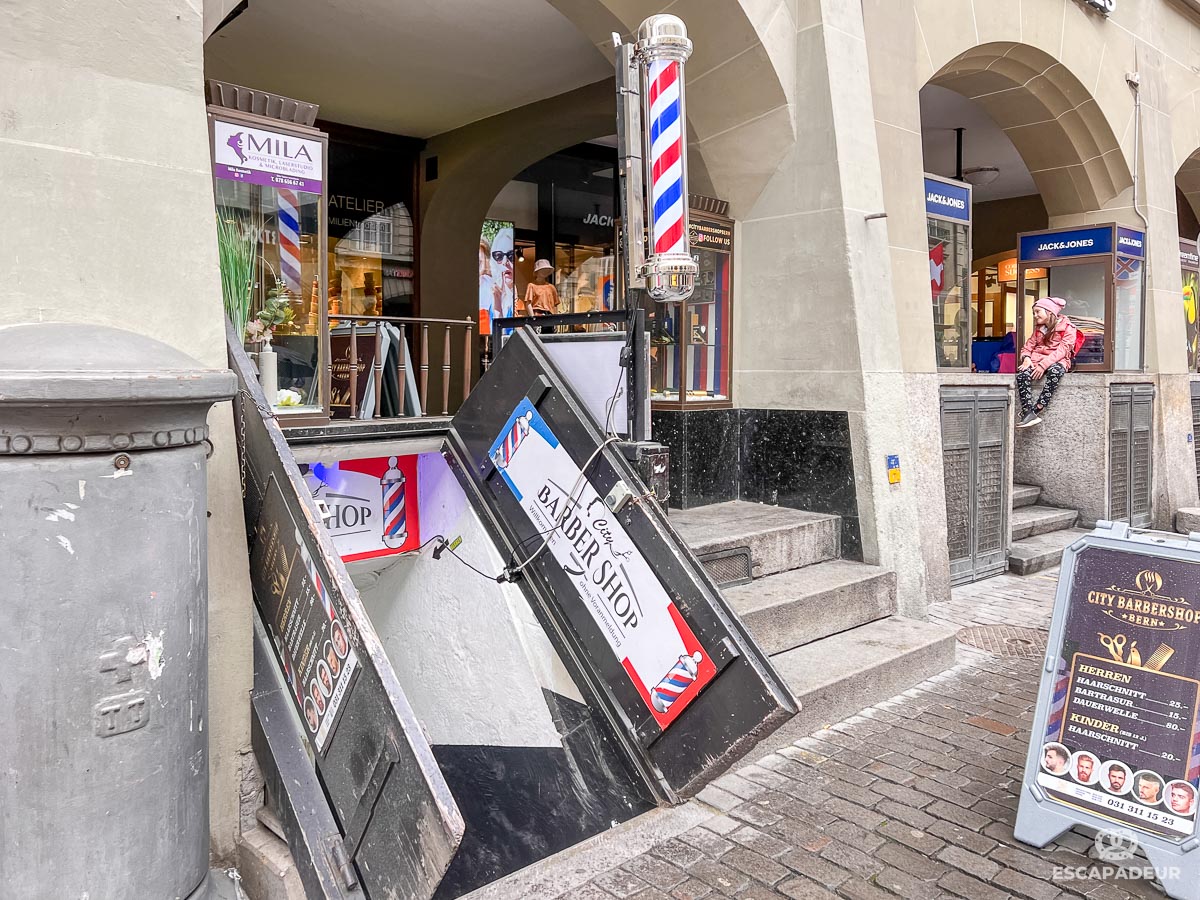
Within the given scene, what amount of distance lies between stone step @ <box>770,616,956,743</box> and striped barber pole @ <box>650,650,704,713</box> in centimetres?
81

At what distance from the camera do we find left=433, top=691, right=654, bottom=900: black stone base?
13.1 feet

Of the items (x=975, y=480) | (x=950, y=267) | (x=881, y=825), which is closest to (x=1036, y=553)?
(x=975, y=480)

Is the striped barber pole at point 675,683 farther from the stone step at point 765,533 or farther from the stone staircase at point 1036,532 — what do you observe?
the stone staircase at point 1036,532

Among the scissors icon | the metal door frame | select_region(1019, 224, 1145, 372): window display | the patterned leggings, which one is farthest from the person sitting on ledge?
the scissors icon

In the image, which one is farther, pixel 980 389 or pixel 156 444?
pixel 980 389

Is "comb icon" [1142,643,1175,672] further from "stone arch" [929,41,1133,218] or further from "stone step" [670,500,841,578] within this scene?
"stone arch" [929,41,1133,218]

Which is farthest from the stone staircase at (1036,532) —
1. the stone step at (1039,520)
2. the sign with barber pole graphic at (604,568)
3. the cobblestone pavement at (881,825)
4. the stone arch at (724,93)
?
the sign with barber pole graphic at (604,568)

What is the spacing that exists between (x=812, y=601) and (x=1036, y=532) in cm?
472

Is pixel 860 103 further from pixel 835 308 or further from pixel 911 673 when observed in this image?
pixel 911 673

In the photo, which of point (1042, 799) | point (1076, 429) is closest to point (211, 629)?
point (1042, 799)

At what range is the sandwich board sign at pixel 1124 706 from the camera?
10.6 feet

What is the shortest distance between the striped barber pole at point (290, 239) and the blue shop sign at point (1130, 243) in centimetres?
896

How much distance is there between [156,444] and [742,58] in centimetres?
530

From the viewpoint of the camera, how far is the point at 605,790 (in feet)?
13.1
